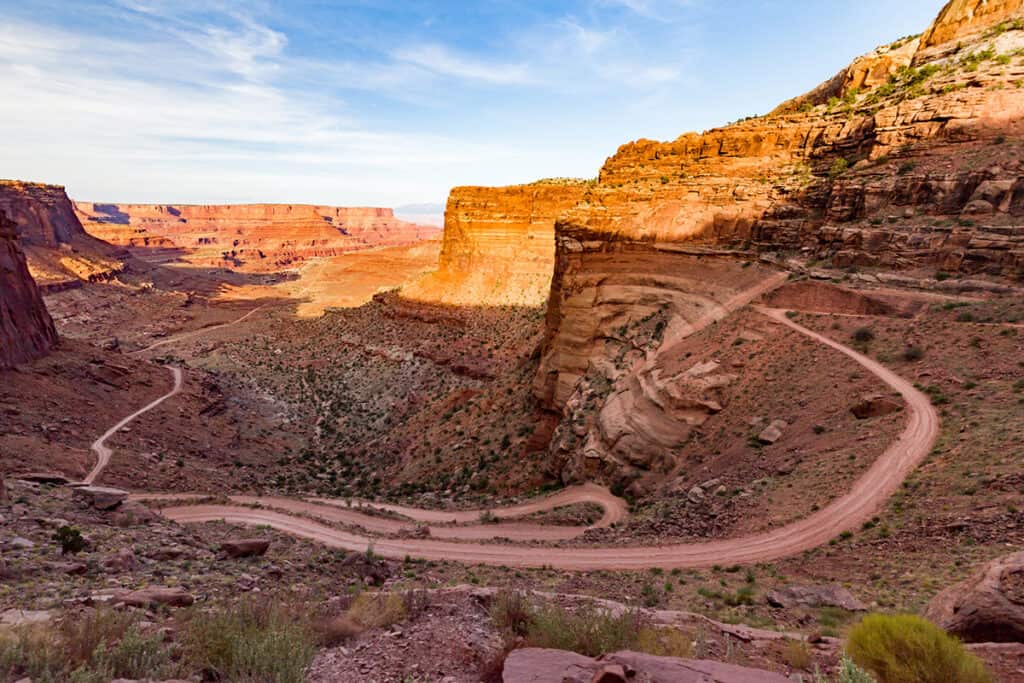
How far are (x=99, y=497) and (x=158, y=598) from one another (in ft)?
30.9

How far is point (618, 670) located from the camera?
508cm

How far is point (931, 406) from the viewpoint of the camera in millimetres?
15852

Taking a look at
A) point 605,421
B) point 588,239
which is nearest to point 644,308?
point 588,239

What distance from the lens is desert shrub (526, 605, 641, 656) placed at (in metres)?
7.04

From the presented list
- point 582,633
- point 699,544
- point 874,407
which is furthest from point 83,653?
point 874,407

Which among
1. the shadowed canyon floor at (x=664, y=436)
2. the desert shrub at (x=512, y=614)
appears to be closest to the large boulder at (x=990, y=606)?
the shadowed canyon floor at (x=664, y=436)

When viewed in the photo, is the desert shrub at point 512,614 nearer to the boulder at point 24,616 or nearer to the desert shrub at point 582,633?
the desert shrub at point 582,633

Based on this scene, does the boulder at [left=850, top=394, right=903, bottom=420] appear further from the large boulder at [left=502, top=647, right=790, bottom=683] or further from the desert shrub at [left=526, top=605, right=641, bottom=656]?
the large boulder at [left=502, top=647, right=790, bottom=683]

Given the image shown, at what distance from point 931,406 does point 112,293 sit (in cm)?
11465

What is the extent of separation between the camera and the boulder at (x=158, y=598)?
840cm

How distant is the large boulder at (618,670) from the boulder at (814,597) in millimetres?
5857

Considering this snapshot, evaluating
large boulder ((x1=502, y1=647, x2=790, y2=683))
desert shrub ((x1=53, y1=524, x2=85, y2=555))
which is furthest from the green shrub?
desert shrub ((x1=53, y1=524, x2=85, y2=555))

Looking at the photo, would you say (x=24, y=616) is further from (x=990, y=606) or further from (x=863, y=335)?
(x=863, y=335)

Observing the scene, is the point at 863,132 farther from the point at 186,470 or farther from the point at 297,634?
the point at 186,470
